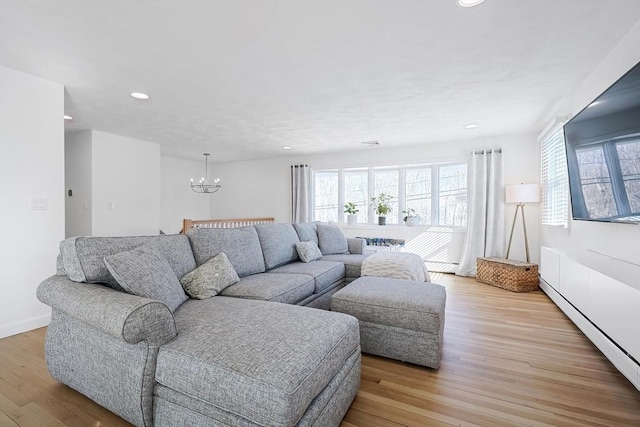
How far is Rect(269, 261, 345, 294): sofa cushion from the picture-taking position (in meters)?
2.91

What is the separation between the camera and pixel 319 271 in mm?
3021

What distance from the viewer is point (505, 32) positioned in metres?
1.98

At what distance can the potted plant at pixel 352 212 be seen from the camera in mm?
5980

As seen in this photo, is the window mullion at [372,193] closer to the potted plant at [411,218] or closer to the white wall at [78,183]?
the potted plant at [411,218]

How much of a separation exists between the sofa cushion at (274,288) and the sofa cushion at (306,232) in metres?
1.21

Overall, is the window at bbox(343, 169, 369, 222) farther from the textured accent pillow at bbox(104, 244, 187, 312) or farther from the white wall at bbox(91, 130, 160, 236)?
the textured accent pillow at bbox(104, 244, 187, 312)

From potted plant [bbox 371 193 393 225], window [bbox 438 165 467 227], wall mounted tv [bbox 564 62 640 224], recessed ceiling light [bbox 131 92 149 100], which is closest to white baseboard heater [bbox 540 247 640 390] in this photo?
wall mounted tv [bbox 564 62 640 224]

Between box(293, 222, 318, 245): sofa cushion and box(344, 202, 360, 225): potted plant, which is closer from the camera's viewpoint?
box(293, 222, 318, 245): sofa cushion

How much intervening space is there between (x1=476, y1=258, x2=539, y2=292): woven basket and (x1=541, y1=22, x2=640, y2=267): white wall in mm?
700

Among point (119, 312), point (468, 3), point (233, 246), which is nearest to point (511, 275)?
point (468, 3)

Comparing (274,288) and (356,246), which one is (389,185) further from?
(274,288)

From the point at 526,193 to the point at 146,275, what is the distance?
15.9 feet

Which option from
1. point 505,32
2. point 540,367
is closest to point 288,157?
point 505,32

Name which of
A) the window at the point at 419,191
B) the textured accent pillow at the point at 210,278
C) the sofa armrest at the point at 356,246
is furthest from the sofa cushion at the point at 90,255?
the window at the point at 419,191
